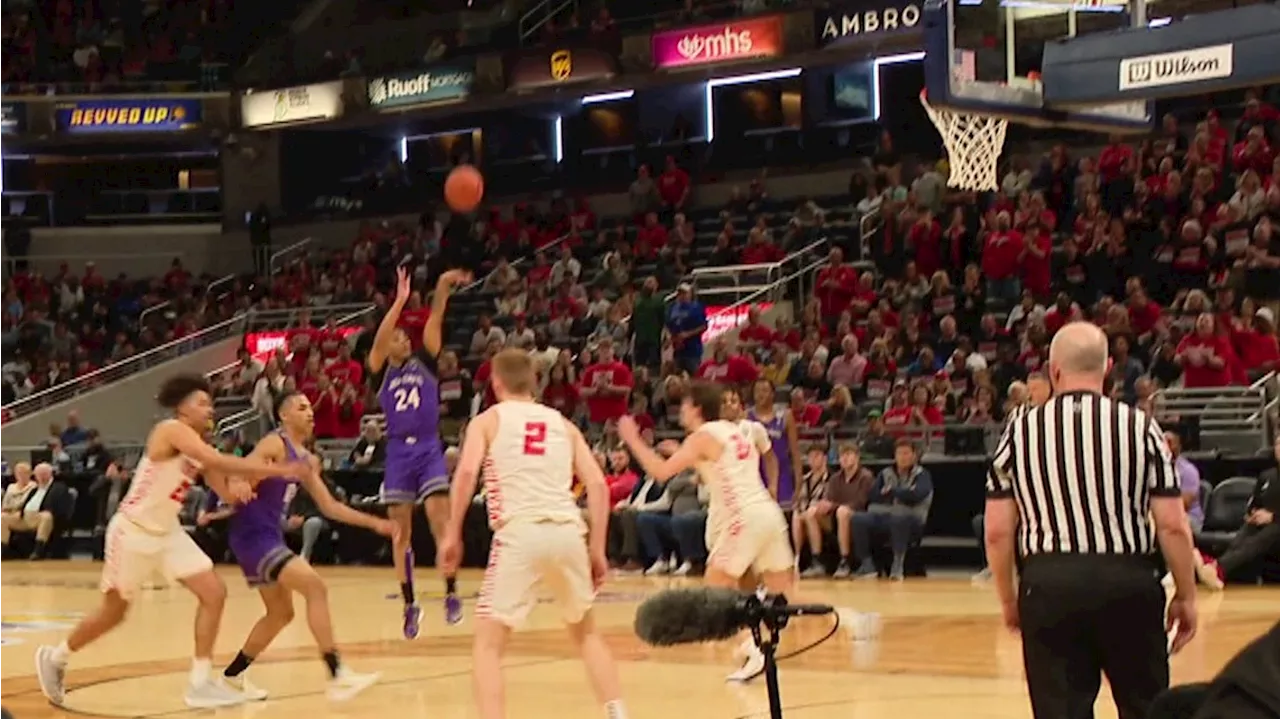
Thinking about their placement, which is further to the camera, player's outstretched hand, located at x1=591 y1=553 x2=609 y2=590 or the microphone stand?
player's outstretched hand, located at x1=591 y1=553 x2=609 y2=590

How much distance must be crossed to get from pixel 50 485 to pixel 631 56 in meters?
11.4

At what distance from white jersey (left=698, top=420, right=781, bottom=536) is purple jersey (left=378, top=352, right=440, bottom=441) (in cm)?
336

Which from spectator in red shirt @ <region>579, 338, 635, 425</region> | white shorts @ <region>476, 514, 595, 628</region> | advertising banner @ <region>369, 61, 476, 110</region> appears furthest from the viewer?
advertising banner @ <region>369, 61, 476, 110</region>

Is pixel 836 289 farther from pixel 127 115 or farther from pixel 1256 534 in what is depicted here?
pixel 127 115

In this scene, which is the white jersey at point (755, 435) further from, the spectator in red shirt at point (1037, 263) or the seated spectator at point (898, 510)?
the spectator in red shirt at point (1037, 263)

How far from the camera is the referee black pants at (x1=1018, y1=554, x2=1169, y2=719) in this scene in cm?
596

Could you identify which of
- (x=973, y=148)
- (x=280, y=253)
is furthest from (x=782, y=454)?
(x=280, y=253)

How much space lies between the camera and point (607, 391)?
2272 centimetres

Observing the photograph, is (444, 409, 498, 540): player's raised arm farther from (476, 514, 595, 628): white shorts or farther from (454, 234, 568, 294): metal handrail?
(454, 234, 568, 294): metal handrail

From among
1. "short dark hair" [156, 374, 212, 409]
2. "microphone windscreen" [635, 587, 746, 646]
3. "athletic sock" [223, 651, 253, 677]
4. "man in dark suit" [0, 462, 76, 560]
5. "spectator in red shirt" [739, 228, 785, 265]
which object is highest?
"spectator in red shirt" [739, 228, 785, 265]

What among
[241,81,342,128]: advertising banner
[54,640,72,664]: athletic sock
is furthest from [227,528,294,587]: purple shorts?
[241,81,342,128]: advertising banner

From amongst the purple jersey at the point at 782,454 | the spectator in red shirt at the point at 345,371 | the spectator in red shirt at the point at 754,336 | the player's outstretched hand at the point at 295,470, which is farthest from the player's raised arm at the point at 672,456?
the spectator in red shirt at the point at 345,371

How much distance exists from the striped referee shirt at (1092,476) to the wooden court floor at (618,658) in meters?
3.67

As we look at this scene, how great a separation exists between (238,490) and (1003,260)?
1307 centimetres
